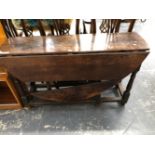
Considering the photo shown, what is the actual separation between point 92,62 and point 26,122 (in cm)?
91

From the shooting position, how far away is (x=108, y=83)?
1.41 metres

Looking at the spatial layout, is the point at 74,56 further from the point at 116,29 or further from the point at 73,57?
the point at 116,29

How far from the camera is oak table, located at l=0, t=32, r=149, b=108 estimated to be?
44.7 inches

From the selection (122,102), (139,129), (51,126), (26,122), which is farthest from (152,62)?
(26,122)

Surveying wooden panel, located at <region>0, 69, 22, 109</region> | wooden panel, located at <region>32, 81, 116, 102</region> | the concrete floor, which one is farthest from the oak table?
the concrete floor

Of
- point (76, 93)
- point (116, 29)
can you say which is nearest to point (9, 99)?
point (76, 93)

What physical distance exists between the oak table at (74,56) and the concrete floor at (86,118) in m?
0.42

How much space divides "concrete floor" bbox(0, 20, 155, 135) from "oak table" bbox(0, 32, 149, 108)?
416mm

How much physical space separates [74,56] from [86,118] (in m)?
0.71

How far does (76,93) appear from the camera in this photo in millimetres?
1488

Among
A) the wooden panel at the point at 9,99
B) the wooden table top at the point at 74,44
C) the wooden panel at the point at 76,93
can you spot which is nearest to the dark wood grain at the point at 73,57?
the wooden table top at the point at 74,44

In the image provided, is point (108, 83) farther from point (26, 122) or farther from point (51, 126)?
point (26, 122)

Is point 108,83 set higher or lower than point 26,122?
higher

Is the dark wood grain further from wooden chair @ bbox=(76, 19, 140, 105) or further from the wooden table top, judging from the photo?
wooden chair @ bbox=(76, 19, 140, 105)
